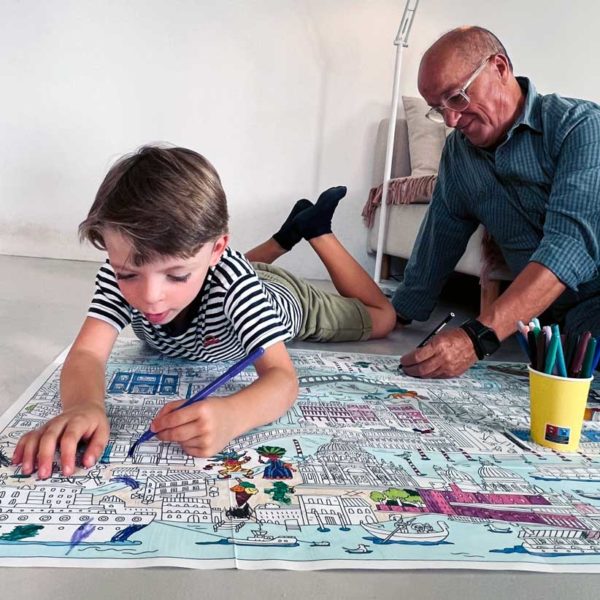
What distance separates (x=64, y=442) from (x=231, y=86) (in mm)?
2271

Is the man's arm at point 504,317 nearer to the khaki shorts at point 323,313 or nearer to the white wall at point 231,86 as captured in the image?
the khaki shorts at point 323,313

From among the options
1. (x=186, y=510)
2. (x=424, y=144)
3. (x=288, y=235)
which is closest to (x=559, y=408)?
(x=186, y=510)

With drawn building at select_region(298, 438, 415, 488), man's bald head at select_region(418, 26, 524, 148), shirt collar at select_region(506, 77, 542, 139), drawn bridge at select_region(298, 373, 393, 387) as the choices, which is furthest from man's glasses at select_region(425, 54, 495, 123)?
drawn building at select_region(298, 438, 415, 488)

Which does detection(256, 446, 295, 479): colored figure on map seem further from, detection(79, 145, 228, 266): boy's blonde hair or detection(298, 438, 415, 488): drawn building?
detection(79, 145, 228, 266): boy's blonde hair

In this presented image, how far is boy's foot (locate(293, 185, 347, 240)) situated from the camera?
153 centimetres

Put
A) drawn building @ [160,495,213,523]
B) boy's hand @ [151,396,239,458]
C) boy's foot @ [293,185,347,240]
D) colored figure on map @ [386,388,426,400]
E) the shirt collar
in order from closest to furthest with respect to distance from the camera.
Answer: drawn building @ [160,495,213,523], boy's hand @ [151,396,239,458], colored figure on map @ [386,388,426,400], the shirt collar, boy's foot @ [293,185,347,240]

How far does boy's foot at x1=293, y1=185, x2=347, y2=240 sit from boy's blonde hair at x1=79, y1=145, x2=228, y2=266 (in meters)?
0.72

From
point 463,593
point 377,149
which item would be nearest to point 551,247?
point 463,593

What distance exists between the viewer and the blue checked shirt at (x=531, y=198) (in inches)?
46.1

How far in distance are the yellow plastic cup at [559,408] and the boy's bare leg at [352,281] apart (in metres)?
0.71

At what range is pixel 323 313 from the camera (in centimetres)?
144

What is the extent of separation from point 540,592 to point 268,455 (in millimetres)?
332

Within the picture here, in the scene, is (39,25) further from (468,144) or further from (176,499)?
(176,499)

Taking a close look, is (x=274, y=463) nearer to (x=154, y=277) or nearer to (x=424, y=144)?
(x=154, y=277)
